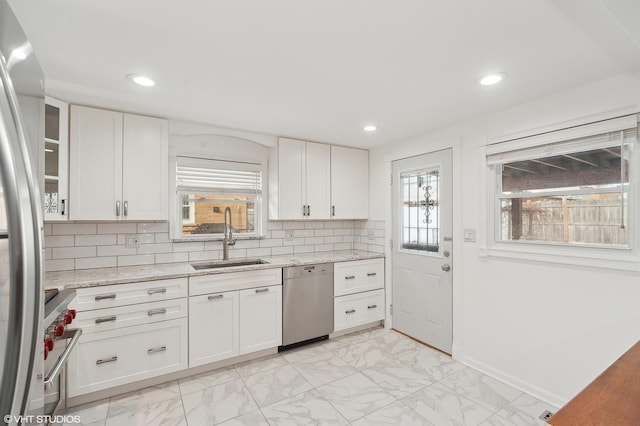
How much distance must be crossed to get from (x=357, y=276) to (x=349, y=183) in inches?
45.8

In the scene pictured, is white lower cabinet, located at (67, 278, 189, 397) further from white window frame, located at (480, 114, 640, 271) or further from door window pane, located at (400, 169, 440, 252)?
white window frame, located at (480, 114, 640, 271)

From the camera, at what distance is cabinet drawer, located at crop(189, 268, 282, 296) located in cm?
255

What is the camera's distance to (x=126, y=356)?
2.27 meters

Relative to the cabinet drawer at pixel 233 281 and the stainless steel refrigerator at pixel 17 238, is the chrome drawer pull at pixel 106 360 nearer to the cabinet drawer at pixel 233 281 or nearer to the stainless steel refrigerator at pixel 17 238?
the cabinet drawer at pixel 233 281

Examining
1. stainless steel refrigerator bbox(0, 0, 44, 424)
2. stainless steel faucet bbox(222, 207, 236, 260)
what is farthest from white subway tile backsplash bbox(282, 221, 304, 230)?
stainless steel refrigerator bbox(0, 0, 44, 424)

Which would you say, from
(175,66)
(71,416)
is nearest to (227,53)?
(175,66)

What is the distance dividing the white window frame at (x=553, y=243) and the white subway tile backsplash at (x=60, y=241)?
3522mm

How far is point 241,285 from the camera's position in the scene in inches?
109

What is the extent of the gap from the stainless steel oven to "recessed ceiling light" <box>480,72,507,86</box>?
249cm

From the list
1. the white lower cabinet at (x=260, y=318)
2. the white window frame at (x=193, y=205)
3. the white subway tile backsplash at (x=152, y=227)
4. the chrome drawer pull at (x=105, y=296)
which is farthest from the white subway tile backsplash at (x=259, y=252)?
the chrome drawer pull at (x=105, y=296)

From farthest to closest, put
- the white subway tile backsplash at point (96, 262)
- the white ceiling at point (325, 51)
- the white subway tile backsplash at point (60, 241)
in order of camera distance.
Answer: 1. the white subway tile backsplash at point (96, 262)
2. the white subway tile backsplash at point (60, 241)
3. the white ceiling at point (325, 51)

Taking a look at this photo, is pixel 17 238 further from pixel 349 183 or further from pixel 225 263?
pixel 349 183

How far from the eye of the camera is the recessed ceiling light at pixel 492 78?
6.32 ft

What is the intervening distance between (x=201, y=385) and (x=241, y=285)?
83 centimetres
